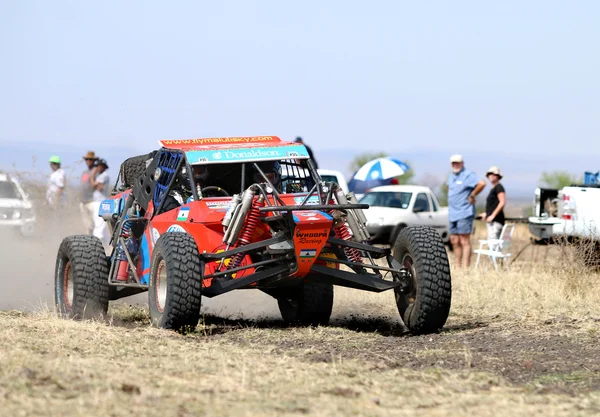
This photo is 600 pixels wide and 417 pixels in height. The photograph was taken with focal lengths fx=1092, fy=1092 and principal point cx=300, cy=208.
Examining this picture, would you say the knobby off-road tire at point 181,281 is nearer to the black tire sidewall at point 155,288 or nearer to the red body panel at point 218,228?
the black tire sidewall at point 155,288

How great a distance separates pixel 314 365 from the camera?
753 cm

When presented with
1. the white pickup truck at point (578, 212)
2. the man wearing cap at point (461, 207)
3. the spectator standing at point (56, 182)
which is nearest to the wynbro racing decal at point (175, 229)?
the white pickup truck at point (578, 212)

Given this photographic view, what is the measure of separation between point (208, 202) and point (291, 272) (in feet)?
3.69

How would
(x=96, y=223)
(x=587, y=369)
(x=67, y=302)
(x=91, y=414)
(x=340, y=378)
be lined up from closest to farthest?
(x=91, y=414) → (x=340, y=378) → (x=587, y=369) → (x=67, y=302) → (x=96, y=223)

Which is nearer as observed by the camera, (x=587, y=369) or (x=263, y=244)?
(x=587, y=369)

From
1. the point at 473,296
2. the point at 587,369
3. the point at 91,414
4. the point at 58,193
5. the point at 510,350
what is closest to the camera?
the point at 91,414

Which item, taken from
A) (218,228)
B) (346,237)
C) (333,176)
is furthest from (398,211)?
(218,228)

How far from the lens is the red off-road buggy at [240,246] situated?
30.8 feet

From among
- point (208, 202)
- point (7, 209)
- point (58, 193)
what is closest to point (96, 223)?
point (58, 193)

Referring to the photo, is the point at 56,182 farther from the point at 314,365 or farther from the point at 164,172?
the point at 314,365

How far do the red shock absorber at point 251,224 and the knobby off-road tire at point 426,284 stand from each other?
1408mm

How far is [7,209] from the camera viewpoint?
22641 millimetres

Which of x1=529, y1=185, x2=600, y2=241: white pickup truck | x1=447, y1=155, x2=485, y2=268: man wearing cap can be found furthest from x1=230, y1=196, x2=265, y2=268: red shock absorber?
x1=447, y1=155, x2=485, y2=268: man wearing cap

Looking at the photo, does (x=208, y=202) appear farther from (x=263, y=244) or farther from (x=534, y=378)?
(x=534, y=378)
